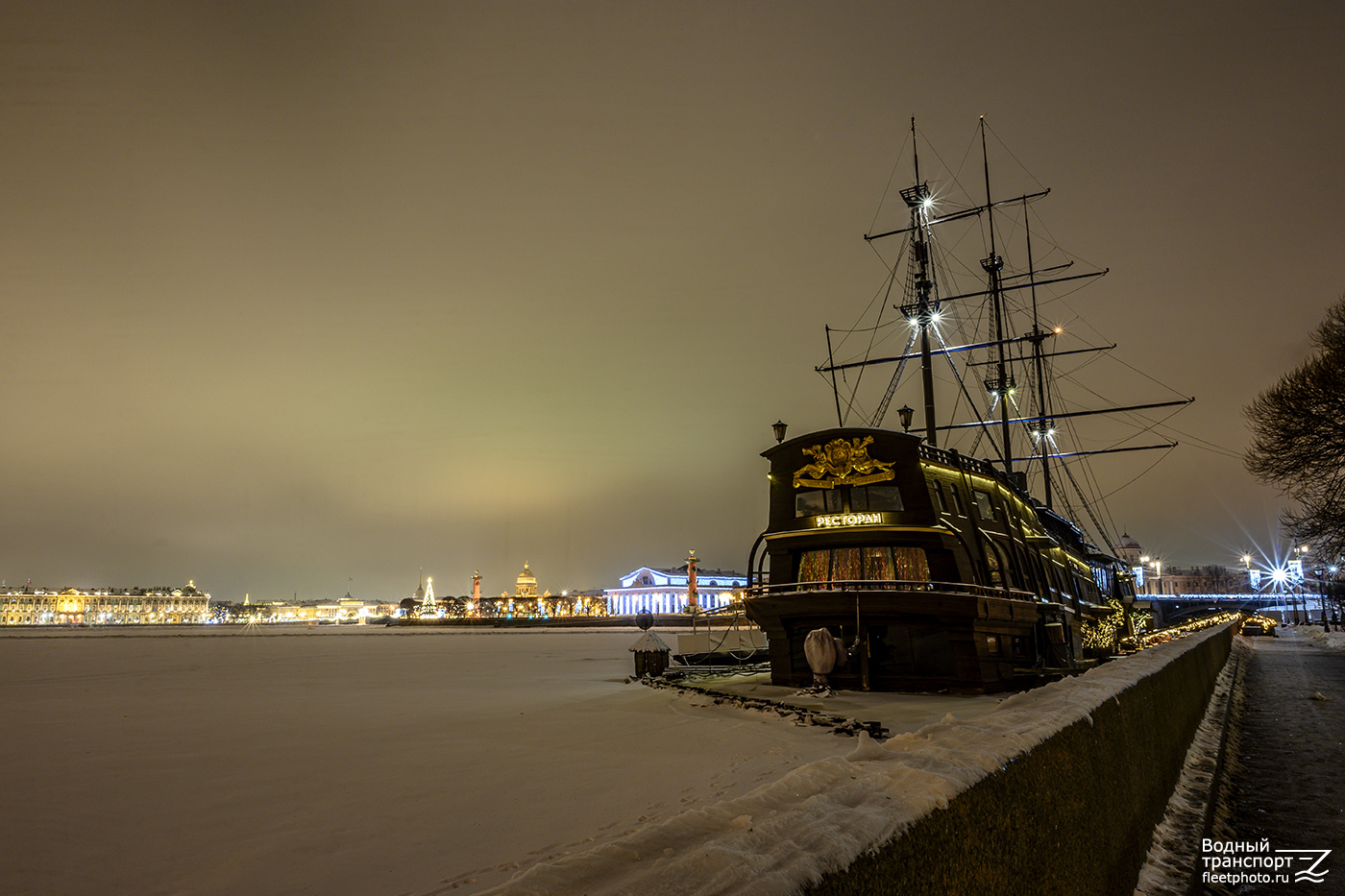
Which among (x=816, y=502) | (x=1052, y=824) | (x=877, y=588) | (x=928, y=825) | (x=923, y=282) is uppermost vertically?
(x=923, y=282)

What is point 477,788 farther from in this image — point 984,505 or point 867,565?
point 984,505

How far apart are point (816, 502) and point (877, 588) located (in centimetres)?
343

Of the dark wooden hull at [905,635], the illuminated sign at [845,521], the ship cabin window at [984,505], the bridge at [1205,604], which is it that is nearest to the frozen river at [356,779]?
the dark wooden hull at [905,635]

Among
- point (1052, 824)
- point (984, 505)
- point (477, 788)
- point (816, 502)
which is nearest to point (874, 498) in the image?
point (816, 502)

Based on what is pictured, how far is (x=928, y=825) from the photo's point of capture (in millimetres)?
3191

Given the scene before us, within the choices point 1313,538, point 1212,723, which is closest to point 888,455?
point 1212,723

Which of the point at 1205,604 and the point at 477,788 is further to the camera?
the point at 1205,604

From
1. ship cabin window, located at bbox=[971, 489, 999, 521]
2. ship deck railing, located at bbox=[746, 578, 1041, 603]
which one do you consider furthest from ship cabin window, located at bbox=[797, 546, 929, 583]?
ship cabin window, located at bbox=[971, 489, 999, 521]

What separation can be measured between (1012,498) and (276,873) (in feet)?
84.3

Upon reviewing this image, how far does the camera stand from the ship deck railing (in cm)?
1967

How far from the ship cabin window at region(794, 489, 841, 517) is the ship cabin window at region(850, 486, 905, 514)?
1.59 feet

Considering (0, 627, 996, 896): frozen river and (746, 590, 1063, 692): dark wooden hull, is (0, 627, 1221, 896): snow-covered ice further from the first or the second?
(746, 590, 1063, 692): dark wooden hull

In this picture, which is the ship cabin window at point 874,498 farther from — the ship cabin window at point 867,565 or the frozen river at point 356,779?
the frozen river at point 356,779

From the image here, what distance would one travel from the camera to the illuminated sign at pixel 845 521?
2144cm
